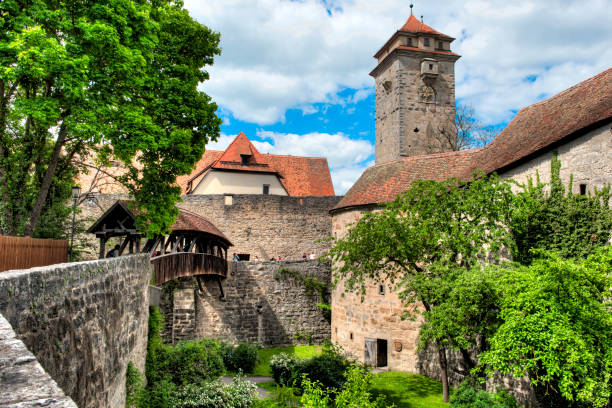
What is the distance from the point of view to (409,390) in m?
15.0

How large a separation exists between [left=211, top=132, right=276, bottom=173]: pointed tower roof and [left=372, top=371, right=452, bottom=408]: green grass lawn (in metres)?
19.2

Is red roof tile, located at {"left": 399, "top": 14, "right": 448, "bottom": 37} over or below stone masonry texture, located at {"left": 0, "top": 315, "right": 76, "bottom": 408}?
over

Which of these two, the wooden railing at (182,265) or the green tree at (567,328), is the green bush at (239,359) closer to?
the wooden railing at (182,265)

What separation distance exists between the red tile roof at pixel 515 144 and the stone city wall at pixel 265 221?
8.13m

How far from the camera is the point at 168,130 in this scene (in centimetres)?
1260

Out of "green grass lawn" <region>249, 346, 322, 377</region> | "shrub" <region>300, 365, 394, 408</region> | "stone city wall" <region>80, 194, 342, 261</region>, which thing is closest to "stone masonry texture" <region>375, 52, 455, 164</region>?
"stone city wall" <region>80, 194, 342, 261</region>

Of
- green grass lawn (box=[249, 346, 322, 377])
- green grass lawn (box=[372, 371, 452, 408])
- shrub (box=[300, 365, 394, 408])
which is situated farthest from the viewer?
green grass lawn (box=[249, 346, 322, 377])

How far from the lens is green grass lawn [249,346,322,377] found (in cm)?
1792

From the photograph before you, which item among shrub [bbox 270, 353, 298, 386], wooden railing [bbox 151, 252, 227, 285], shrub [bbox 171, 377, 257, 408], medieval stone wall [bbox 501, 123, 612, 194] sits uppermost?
medieval stone wall [bbox 501, 123, 612, 194]

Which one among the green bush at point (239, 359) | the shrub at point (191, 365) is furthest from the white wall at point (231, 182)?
the shrub at point (191, 365)

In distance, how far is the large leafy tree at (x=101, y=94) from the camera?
9.41 meters

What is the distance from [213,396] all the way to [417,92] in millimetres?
26920

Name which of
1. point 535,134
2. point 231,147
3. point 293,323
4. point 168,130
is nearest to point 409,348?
point 293,323

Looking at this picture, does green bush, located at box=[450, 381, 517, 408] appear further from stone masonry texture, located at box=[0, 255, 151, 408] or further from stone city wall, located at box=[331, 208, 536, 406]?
stone masonry texture, located at box=[0, 255, 151, 408]
